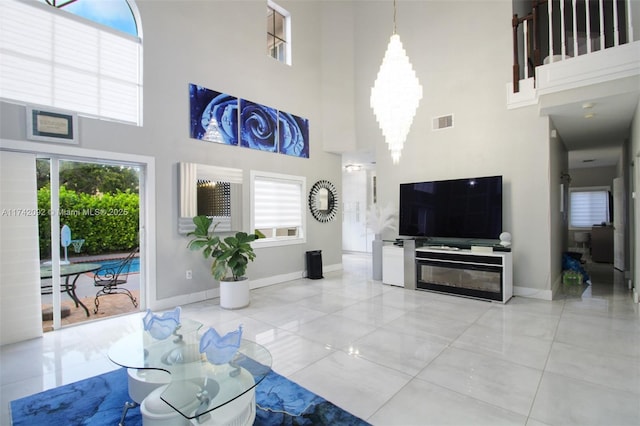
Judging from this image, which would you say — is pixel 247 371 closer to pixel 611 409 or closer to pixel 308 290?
pixel 611 409

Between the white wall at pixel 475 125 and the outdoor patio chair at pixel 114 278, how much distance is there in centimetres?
482

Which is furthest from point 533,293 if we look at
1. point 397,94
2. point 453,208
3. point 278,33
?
point 278,33

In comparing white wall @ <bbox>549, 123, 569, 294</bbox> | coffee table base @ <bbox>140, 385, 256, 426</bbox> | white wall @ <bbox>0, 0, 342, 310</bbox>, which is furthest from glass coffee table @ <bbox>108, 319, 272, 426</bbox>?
white wall @ <bbox>549, 123, 569, 294</bbox>

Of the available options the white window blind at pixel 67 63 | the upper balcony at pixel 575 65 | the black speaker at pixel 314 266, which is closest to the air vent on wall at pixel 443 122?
the upper balcony at pixel 575 65

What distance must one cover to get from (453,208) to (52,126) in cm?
593

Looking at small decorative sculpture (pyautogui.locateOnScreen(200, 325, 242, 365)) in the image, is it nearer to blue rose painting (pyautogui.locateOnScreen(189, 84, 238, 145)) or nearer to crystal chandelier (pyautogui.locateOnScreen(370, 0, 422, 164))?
crystal chandelier (pyautogui.locateOnScreen(370, 0, 422, 164))

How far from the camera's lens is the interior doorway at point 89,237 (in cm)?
389

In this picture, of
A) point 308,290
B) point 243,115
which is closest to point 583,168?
point 308,290

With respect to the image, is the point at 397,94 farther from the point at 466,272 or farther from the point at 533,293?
the point at 533,293

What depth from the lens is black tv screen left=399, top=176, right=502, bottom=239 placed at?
5.25 meters

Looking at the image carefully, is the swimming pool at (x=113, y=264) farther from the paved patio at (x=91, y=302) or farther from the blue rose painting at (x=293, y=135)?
the blue rose painting at (x=293, y=135)

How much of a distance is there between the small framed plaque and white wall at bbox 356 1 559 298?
5.30 m

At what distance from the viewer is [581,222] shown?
10086mm

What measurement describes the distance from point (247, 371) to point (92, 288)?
359 centimetres
